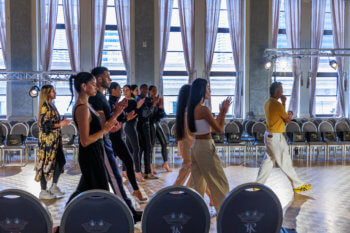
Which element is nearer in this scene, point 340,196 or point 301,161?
point 340,196

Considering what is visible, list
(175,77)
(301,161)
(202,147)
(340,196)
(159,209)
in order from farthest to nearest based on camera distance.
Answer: (175,77)
(301,161)
(340,196)
(202,147)
(159,209)

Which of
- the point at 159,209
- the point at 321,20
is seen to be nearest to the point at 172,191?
the point at 159,209

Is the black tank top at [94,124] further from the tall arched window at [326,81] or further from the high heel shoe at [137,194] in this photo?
the tall arched window at [326,81]

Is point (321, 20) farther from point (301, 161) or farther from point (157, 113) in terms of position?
point (157, 113)

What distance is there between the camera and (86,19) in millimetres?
13289

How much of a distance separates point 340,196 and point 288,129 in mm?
4201

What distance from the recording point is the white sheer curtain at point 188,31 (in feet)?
44.7

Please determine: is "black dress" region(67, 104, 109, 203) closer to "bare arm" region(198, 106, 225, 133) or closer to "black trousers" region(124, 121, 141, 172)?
"bare arm" region(198, 106, 225, 133)

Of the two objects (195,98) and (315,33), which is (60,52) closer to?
(315,33)

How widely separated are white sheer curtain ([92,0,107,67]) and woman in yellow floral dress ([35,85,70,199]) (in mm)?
8091

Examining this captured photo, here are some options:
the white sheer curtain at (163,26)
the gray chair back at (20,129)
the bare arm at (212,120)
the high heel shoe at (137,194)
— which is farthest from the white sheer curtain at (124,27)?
the bare arm at (212,120)

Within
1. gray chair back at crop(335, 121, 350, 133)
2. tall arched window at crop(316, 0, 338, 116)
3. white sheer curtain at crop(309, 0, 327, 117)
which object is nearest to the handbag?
gray chair back at crop(335, 121, 350, 133)

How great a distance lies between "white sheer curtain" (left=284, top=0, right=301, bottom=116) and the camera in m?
14.1

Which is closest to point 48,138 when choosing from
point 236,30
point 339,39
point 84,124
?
point 84,124
